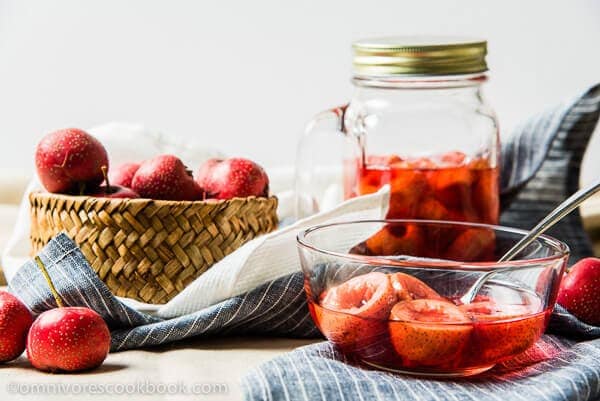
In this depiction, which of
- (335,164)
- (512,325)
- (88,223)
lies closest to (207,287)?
(88,223)

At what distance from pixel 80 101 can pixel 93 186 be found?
1.28 meters

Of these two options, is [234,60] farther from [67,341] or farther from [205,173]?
[67,341]

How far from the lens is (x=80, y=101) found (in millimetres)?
2326

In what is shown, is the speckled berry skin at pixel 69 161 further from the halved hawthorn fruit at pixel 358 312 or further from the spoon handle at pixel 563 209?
the spoon handle at pixel 563 209

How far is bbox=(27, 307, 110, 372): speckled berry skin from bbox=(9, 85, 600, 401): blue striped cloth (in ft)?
0.24

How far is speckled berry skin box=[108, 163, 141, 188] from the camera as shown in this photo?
114 centimetres

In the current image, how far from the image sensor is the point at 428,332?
0.78 metres

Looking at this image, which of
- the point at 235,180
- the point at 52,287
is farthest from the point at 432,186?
the point at 52,287

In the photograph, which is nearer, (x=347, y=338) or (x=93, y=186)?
(x=347, y=338)

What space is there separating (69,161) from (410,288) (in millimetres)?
431

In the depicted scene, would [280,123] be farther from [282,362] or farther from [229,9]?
[282,362]

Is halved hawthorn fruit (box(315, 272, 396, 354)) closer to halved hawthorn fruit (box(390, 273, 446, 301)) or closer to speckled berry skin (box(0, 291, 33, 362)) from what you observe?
halved hawthorn fruit (box(390, 273, 446, 301))

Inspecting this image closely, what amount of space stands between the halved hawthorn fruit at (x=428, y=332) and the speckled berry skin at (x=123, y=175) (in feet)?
1.48

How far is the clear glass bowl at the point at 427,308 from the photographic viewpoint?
31.2 inches
